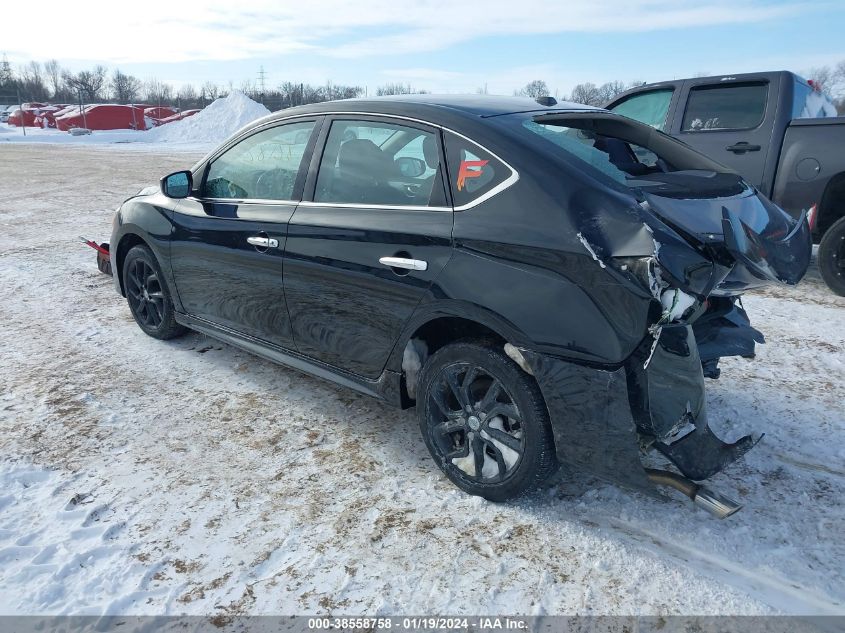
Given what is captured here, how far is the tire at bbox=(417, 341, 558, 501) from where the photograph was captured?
8.61 feet

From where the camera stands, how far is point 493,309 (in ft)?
8.50

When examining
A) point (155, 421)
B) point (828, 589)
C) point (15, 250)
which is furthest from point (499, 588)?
point (15, 250)

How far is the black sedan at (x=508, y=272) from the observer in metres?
2.40

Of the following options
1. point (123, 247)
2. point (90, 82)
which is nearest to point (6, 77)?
point (90, 82)

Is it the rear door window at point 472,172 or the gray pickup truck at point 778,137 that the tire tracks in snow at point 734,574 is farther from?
the gray pickup truck at point 778,137

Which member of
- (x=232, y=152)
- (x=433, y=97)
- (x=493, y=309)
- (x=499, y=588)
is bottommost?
(x=499, y=588)

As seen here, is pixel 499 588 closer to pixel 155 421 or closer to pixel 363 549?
pixel 363 549

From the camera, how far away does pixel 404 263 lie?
2.88m

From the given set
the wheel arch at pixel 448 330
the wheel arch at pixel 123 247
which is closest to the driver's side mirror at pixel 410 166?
the wheel arch at pixel 448 330

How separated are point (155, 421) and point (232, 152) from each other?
1720 mm

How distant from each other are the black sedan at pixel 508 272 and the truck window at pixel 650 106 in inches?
153

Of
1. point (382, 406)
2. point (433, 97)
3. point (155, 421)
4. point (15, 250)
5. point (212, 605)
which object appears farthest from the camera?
point (15, 250)

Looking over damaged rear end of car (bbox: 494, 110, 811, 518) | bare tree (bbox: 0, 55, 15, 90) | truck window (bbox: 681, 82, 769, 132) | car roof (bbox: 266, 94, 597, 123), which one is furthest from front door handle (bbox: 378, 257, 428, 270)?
bare tree (bbox: 0, 55, 15, 90)

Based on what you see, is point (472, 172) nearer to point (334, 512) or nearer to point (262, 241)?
point (262, 241)
